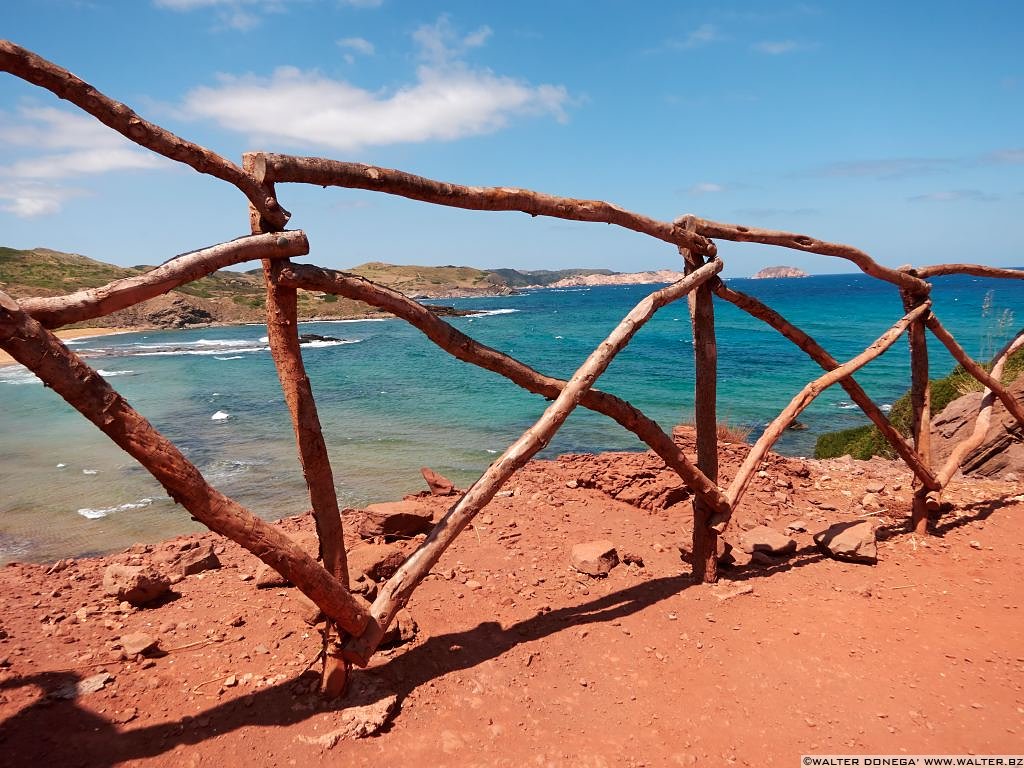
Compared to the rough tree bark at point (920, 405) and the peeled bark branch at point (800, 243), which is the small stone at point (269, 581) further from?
the rough tree bark at point (920, 405)

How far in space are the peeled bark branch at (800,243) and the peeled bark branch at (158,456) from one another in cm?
359

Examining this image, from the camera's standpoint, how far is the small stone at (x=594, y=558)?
516 cm

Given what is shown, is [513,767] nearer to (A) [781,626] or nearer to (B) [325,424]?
(A) [781,626]

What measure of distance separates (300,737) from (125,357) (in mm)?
42672

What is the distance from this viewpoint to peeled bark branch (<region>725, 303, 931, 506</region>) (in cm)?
503

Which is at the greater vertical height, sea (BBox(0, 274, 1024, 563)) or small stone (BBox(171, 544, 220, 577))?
small stone (BBox(171, 544, 220, 577))

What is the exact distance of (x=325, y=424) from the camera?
17.8 metres

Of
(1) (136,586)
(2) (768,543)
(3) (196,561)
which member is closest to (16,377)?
(3) (196,561)

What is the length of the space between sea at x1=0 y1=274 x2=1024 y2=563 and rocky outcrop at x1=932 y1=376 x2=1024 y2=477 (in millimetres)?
3195

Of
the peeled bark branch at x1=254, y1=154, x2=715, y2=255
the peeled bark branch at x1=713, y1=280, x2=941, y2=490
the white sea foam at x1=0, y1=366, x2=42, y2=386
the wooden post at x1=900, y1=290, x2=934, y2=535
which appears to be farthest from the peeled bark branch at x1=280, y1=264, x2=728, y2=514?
the white sea foam at x1=0, y1=366, x2=42, y2=386

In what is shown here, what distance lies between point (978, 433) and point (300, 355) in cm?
714

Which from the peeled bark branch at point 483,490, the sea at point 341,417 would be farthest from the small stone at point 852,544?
the sea at point 341,417

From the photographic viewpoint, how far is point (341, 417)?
19.0m

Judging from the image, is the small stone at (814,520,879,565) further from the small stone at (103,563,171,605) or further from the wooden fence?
the small stone at (103,563,171,605)
